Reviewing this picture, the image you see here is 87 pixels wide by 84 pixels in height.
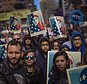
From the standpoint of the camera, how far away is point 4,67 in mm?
4918

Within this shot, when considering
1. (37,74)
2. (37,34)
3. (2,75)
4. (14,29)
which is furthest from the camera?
(14,29)

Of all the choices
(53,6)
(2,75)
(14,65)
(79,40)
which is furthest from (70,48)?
(53,6)

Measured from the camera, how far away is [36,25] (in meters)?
9.62

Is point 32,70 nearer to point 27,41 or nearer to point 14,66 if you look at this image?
point 14,66

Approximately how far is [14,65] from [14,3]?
2225 cm

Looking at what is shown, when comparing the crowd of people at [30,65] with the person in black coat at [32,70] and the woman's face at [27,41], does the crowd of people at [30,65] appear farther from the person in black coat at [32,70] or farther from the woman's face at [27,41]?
the woman's face at [27,41]

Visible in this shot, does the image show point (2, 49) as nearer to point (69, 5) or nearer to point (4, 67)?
point (4, 67)

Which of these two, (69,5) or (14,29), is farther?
(69,5)

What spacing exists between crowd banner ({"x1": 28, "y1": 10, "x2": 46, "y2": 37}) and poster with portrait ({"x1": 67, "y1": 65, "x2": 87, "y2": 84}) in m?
4.27

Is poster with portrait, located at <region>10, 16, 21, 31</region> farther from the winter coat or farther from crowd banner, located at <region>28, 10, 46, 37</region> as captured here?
the winter coat

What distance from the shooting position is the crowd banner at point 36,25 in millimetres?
9359

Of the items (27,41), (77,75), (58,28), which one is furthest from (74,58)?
(58,28)

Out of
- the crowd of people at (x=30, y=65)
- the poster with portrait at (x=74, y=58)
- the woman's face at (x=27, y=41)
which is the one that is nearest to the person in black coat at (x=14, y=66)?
the crowd of people at (x=30, y=65)

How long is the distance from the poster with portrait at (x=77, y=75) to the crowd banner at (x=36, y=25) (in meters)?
4.27
